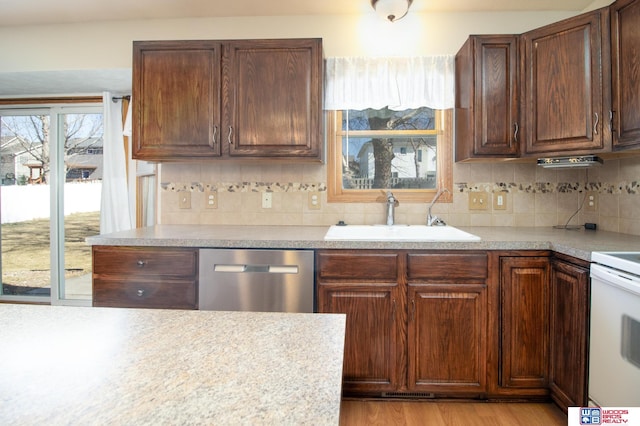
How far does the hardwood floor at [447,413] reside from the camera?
1.84 meters

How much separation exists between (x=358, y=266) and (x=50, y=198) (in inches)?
117

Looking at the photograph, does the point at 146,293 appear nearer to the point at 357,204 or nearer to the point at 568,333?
the point at 357,204

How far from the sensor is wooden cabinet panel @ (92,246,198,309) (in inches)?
78.2

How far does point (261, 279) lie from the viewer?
1.95 m

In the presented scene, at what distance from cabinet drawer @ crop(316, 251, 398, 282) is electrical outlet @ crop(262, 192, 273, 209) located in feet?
2.78

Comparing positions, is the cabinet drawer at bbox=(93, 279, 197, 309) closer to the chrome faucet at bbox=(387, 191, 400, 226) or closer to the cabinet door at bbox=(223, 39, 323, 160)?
the cabinet door at bbox=(223, 39, 323, 160)

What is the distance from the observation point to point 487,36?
7.29 ft

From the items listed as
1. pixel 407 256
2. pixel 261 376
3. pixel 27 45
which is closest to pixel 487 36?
pixel 407 256

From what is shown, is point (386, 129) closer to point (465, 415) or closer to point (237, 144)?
point (237, 144)

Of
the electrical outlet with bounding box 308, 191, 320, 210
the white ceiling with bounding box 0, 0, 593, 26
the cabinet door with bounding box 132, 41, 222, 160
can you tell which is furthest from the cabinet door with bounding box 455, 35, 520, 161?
the cabinet door with bounding box 132, 41, 222, 160

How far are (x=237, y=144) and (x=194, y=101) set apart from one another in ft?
1.23

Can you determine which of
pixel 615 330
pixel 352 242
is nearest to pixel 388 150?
pixel 352 242

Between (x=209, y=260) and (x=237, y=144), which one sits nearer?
(x=209, y=260)

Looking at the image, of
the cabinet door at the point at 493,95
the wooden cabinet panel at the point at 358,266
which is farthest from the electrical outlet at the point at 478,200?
the wooden cabinet panel at the point at 358,266
